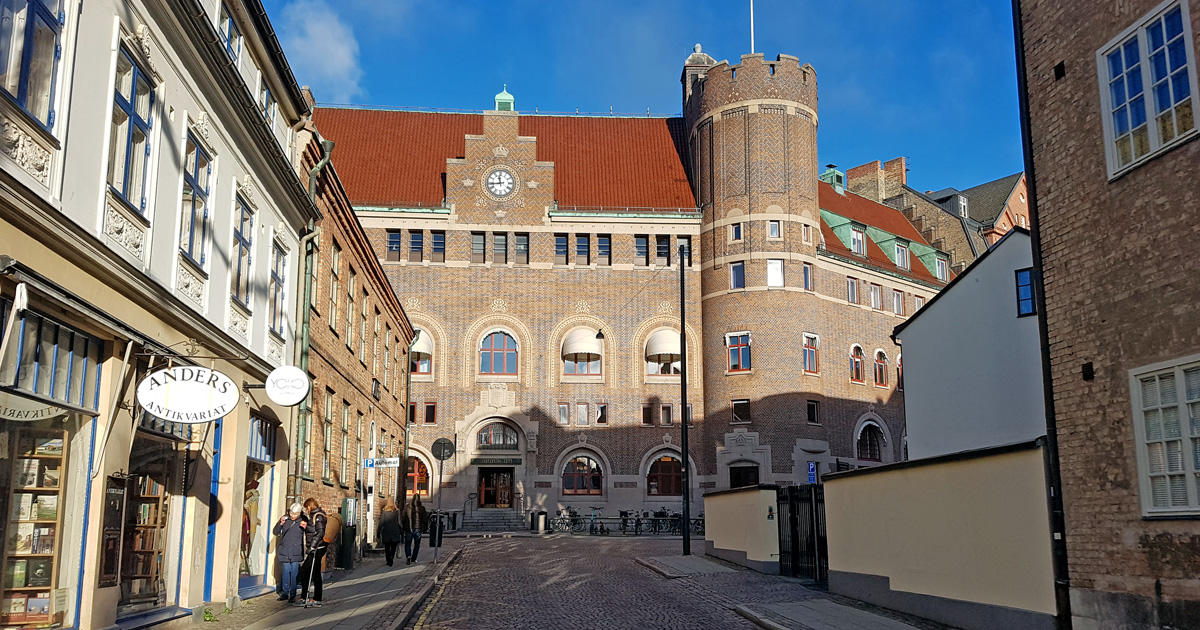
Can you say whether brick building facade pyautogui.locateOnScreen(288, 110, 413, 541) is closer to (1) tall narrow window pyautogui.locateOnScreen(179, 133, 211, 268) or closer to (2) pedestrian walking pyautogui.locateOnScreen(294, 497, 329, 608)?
(2) pedestrian walking pyautogui.locateOnScreen(294, 497, 329, 608)

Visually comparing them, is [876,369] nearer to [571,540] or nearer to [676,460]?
[676,460]

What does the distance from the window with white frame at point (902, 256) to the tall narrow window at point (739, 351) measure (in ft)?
45.4

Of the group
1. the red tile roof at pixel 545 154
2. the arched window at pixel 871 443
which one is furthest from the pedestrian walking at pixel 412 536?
→ the arched window at pixel 871 443

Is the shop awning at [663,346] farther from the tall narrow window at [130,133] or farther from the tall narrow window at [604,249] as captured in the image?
the tall narrow window at [130,133]

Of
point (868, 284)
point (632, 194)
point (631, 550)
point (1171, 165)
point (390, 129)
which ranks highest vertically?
point (390, 129)

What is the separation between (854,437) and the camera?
52719 mm

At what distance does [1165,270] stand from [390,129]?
53.6 m

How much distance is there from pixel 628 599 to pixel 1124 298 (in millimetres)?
9113

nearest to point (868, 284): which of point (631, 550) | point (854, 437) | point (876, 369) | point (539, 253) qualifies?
point (876, 369)

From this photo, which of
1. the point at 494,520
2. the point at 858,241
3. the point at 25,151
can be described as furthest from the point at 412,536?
the point at 858,241

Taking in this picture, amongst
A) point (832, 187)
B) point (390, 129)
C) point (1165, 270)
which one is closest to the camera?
point (1165, 270)

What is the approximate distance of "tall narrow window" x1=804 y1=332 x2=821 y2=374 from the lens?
51.6m

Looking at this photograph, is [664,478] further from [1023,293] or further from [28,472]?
[28,472]

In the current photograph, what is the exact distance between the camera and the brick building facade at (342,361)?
19.8 meters
